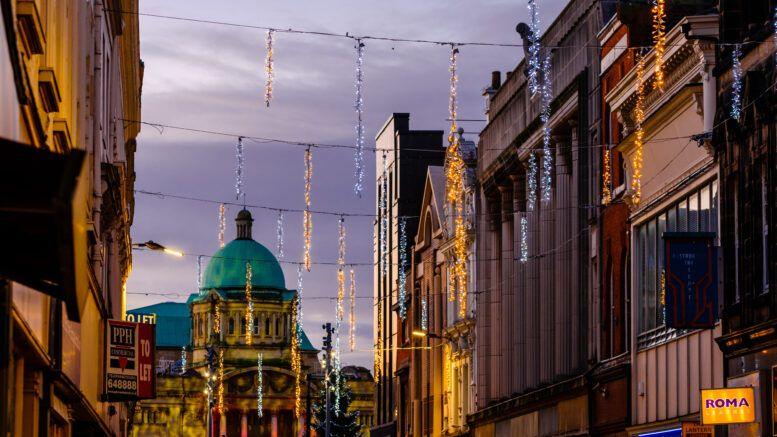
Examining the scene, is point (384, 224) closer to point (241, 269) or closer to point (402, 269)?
point (402, 269)

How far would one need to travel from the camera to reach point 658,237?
115ft

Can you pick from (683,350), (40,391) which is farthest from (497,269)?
(40,391)

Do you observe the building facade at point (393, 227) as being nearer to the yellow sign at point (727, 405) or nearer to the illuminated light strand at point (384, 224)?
the illuminated light strand at point (384, 224)

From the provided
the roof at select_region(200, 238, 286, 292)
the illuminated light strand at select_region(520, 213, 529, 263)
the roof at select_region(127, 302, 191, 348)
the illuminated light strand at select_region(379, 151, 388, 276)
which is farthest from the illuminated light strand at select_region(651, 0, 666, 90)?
the roof at select_region(127, 302, 191, 348)

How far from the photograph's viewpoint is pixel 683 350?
33094mm

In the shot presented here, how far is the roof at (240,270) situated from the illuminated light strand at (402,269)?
264 ft

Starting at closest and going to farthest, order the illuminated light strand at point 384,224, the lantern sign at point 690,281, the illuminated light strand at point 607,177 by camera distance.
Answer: the lantern sign at point 690,281 < the illuminated light strand at point 607,177 < the illuminated light strand at point 384,224

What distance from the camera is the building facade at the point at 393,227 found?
93413 millimetres

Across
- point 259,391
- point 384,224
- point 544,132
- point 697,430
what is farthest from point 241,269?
point 697,430

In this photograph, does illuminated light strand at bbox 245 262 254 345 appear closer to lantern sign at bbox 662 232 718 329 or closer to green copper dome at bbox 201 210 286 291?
green copper dome at bbox 201 210 286 291

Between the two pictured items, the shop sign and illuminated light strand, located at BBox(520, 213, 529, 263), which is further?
illuminated light strand, located at BBox(520, 213, 529, 263)

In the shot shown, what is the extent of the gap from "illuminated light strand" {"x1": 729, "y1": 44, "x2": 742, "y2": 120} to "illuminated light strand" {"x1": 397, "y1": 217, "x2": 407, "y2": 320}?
53189 mm

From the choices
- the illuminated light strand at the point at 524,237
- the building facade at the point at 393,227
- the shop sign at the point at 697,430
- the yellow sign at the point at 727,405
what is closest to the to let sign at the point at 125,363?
the shop sign at the point at 697,430

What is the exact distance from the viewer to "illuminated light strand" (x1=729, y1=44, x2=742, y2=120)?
90.4 ft
